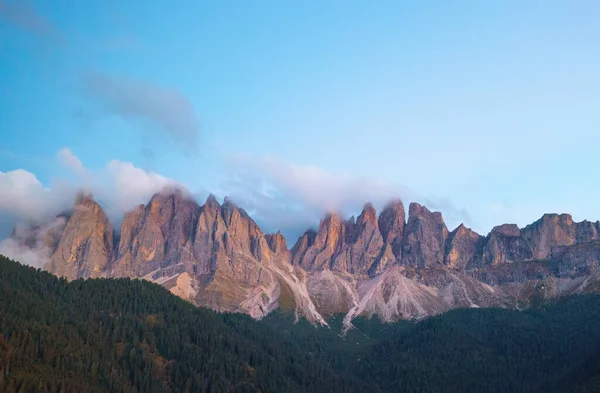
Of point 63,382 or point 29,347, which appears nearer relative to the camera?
point 63,382

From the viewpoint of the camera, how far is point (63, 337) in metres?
200

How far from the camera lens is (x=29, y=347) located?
18288 centimetres

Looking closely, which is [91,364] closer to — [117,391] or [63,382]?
[117,391]

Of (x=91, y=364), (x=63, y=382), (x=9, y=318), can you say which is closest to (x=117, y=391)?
(x=91, y=364)

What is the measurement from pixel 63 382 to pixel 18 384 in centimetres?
1224

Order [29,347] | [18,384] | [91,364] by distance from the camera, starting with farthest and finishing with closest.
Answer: [91,364] < [29,347] < [18,384]

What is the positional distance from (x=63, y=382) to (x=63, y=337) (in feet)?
110

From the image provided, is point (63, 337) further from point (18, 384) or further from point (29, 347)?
point (18, 384)

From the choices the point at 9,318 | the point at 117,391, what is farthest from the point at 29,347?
the point at 117,391

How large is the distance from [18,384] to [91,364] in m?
35.4

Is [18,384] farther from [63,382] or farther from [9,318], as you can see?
[9,318]

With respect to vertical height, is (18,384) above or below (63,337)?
below

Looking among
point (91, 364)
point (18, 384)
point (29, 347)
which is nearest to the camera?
point (18, 384)

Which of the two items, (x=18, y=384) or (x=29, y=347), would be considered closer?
(x=18, y=384)
